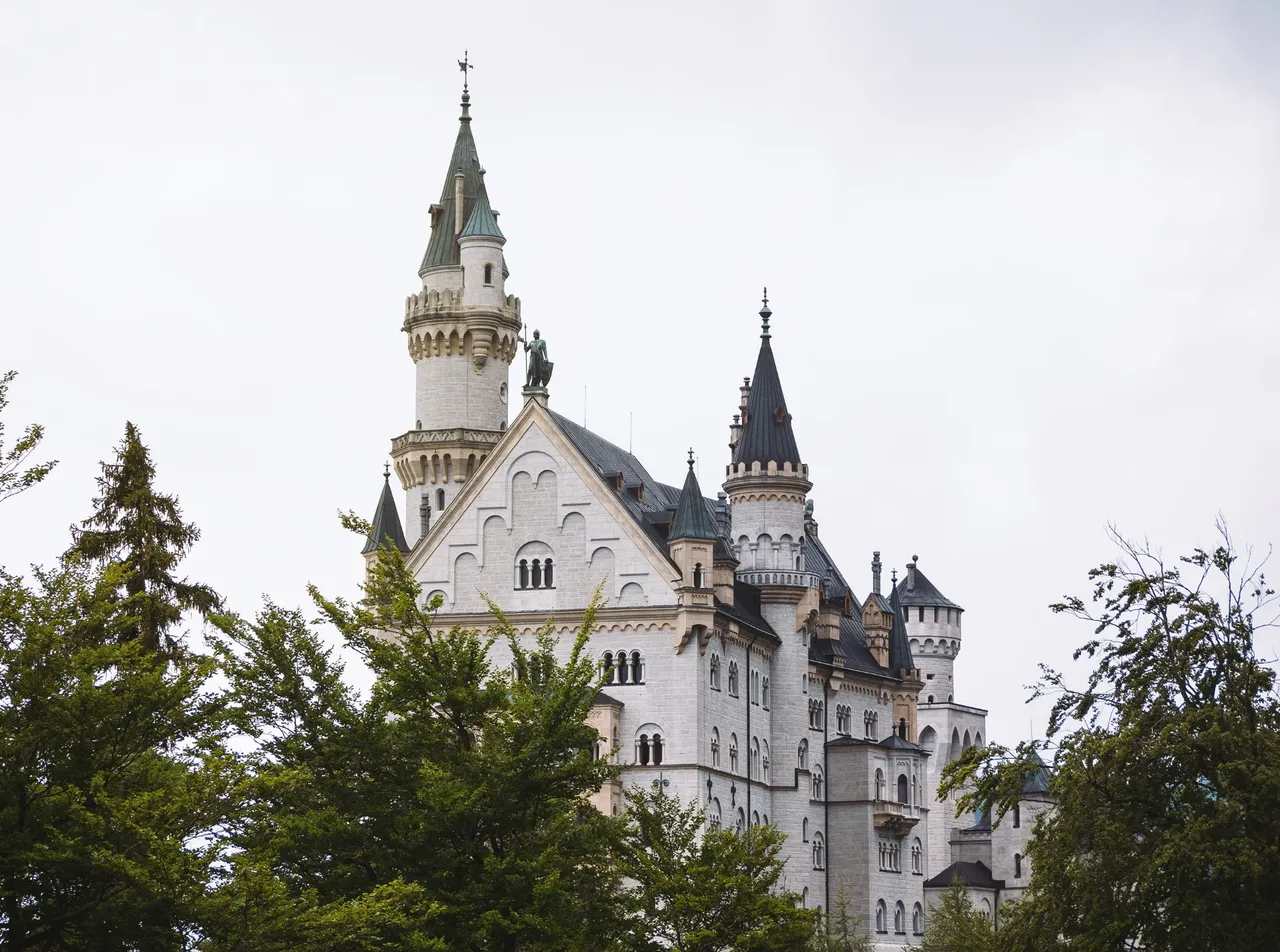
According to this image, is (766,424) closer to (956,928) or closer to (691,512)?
(691,512)

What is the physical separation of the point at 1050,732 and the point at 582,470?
46.5m

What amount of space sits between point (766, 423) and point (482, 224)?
1545 cm

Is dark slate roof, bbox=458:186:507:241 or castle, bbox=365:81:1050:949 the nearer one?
castle, bbox=365:81:1050:949

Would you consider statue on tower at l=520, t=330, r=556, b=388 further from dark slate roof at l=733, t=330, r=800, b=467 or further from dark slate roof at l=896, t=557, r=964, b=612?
dark slate roof at l=896, t=557, r=964, b=612

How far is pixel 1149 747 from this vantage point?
48.9 meters

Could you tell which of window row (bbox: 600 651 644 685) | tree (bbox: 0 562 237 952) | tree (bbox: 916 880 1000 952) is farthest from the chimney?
tree (bbox: 0 562 237 952)

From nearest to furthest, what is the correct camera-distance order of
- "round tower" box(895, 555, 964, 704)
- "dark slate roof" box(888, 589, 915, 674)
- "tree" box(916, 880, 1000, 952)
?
"tree" box(916, 880, 1000, 952)
"dark slate roof" box(888, 589, 915, 674)
"round tower" box(895, 555, 964, 704)

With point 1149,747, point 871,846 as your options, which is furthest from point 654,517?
point 1149,747

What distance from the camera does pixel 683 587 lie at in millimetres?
94062

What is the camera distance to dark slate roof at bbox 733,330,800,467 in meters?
103

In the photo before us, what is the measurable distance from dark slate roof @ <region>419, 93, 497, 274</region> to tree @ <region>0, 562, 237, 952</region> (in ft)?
203

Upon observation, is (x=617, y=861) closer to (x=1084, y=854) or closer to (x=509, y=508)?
(x=1084, y=854)

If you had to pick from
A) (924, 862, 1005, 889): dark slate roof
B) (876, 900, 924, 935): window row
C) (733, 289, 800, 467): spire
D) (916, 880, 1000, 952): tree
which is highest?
(733, 289, 800, 467): spire

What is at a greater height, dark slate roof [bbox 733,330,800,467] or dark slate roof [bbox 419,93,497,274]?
dark slate roof [bbox 419,93,497,274]
